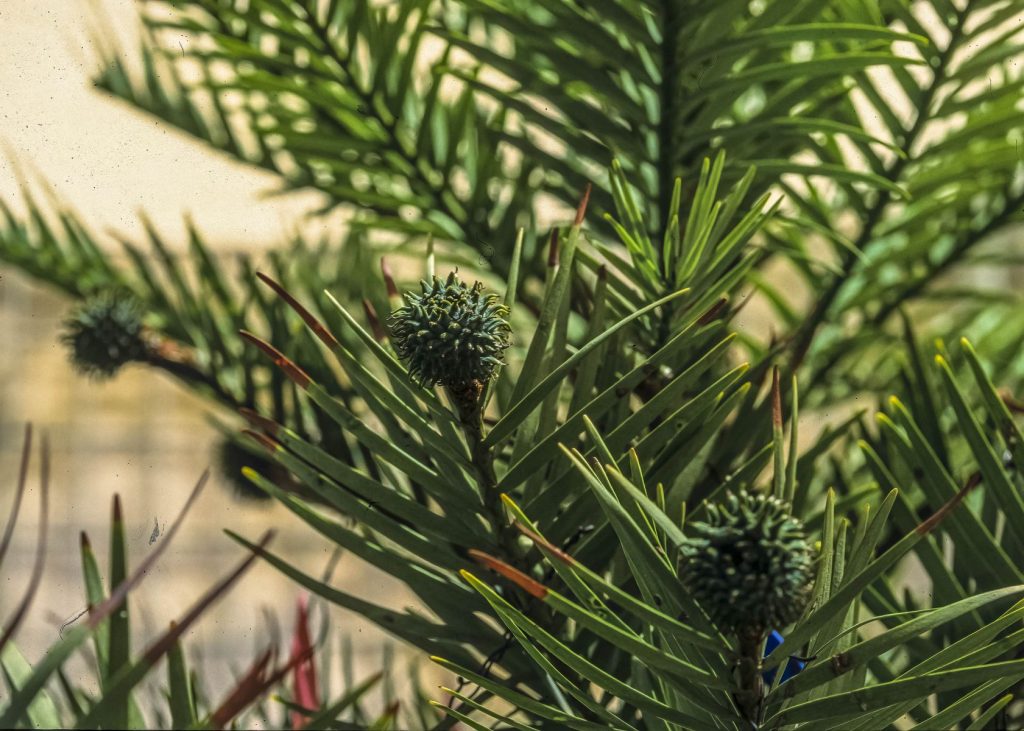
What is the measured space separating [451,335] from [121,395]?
4.43ft

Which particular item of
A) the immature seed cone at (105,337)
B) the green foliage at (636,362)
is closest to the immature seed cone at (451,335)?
the green foliage at (636,362)

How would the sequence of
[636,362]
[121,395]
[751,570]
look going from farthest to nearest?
[121,395] → [636,362] → [751,570]

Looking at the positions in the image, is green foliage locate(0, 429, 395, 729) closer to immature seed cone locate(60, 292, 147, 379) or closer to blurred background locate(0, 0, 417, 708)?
blurred background locate(0, 0, 417, 708)

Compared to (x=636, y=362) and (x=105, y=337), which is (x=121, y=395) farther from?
(x=636, y=362)

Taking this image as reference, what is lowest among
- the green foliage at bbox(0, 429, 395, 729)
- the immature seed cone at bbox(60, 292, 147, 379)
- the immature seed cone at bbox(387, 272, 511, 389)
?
Result: the green foliage at bbox(0, 429, 395, 729)

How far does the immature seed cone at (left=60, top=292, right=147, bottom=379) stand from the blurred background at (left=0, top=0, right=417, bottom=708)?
3cm

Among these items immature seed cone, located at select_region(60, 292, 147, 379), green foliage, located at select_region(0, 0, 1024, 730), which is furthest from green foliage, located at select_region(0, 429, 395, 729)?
immature seed cone, located at select_region(60, 292, 147, 379)

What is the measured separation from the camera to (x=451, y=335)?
183 mm

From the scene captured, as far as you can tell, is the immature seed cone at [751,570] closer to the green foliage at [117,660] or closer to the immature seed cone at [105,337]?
the green foliage at [117,660]

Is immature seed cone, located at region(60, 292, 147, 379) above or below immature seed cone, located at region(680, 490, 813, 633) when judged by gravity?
above

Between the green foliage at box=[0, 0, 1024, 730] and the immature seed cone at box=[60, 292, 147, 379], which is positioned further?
the immature seed cone at box=[60, 292, 147, 379]

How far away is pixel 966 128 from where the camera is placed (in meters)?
0.31

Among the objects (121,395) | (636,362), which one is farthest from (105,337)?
(121,395)

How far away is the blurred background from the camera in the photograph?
0.34 meters
